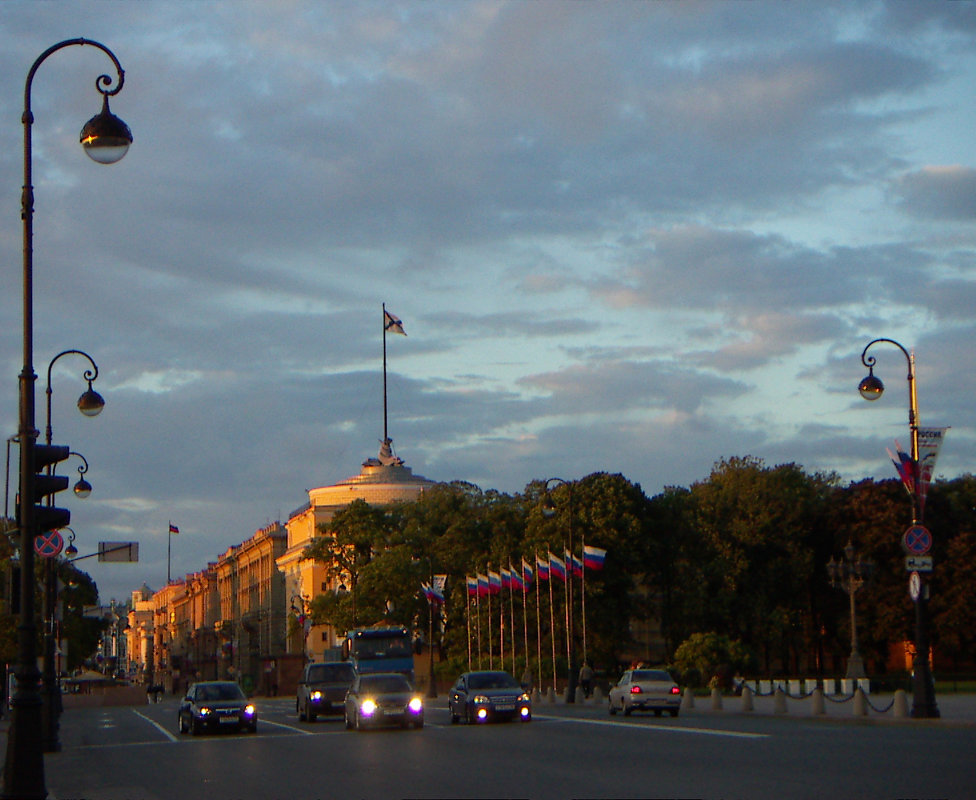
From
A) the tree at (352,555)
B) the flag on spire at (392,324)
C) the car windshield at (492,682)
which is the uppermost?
the flag on spire at (392,324)

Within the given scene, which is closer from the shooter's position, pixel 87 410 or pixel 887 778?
pixel 887 778

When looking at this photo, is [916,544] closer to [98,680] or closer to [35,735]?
[35,735]

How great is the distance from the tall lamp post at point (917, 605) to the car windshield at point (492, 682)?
10.6 meters

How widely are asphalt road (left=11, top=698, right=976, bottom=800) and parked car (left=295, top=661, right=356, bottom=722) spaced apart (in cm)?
737

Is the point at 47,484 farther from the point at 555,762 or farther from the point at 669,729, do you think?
the point at 669,729

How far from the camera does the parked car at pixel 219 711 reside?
34.9m

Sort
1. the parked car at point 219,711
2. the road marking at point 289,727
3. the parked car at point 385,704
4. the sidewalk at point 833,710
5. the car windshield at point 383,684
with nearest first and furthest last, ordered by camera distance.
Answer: the sidewalk at point 833,710
the parked car at point 385,704
the car windshield at point 383,684
the road marking at point 289,727
the parked car at point 219,711

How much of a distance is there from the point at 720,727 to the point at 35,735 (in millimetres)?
18580

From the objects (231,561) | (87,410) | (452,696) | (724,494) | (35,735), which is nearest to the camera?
(35,735)

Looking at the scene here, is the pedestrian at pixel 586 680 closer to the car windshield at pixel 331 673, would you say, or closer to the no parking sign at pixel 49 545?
the car windshield at pixel 331 673

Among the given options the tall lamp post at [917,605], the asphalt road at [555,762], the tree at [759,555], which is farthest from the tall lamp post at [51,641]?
the tree at [759,555]

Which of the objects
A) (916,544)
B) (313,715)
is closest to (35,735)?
(916,544)

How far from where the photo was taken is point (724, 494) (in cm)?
7938

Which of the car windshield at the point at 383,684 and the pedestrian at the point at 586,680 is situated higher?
the car windshield at the point at 383,684
